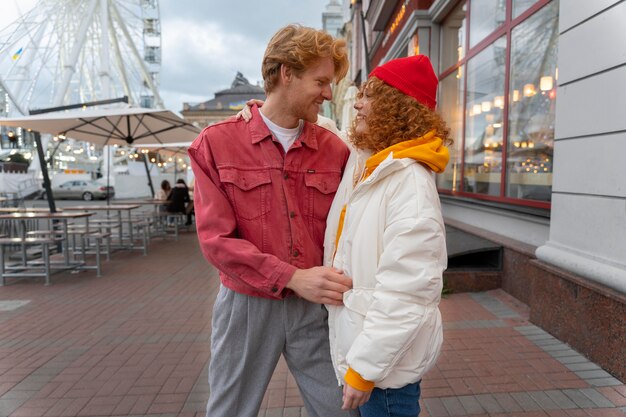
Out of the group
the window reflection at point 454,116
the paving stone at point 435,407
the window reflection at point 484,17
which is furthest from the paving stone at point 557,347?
the window reflection at point 454,116

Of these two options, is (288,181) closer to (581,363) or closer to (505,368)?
(505,368)

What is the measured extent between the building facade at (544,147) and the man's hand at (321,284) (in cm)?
240

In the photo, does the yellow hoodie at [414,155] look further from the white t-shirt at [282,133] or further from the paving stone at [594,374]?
the paving stone at [594,374]

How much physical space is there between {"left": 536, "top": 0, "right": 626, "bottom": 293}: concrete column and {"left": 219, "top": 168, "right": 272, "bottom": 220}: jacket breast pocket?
2606 millimetres

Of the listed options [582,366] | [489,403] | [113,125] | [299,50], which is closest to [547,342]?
[582,366]

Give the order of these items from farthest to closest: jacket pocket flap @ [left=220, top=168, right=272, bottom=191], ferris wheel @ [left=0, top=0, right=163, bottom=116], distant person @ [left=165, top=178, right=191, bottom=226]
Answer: ferris wheel @ [left=0, top=0, right=163, bottom=116], distant person @ [left=165, top=178, right=191, bottom=226], jacket pocket flap @ [left=220, top=168, right=272, bottom=191]

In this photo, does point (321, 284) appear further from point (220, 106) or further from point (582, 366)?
point (220, 106)

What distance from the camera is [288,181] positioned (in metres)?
1.76

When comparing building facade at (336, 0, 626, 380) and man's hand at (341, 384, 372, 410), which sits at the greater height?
building facade at (336, 0, 626, 380)

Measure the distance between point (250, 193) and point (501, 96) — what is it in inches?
237

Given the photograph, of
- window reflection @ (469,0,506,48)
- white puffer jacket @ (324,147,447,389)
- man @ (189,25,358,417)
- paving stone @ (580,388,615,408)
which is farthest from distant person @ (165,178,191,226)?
white puffer jacket @ (324,147,447,389)

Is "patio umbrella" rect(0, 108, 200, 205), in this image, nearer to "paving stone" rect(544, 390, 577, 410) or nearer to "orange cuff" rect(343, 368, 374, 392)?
"paving stone" rect(544, 390, 577, 410)

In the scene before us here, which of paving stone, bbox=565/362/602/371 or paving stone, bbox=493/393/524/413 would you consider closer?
paving stone, bbox=493/393/524/413

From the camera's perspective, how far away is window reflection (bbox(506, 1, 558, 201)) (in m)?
5.35
